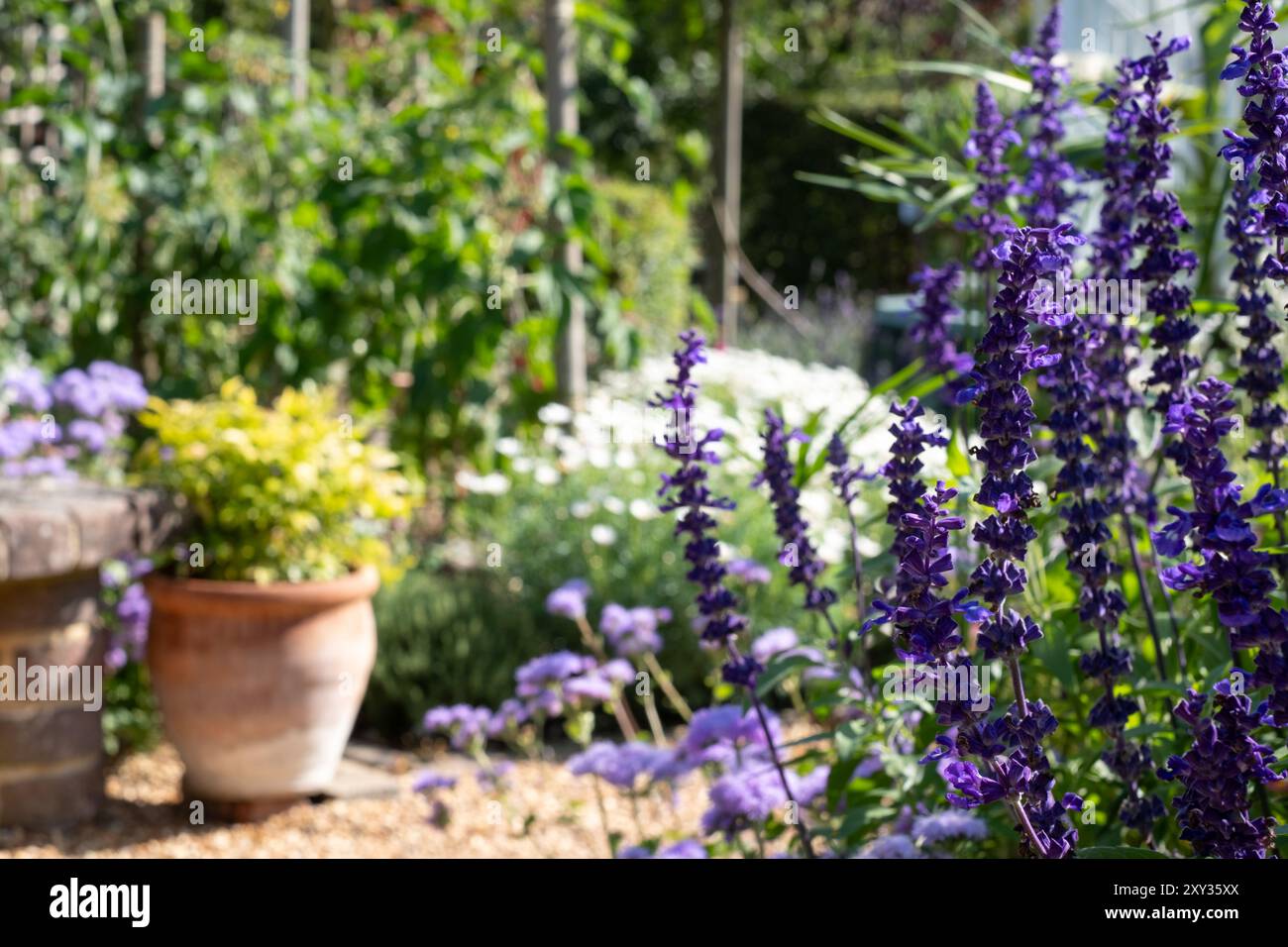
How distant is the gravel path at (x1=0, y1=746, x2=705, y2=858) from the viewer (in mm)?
3273

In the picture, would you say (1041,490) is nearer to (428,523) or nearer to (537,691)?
(537,691)

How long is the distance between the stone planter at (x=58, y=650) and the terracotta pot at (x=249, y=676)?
0.17 m

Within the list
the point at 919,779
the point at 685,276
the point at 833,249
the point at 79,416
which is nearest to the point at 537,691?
the point at 919,779

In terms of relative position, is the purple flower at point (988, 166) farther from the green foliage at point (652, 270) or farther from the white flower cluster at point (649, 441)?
the green foliage at point (652, 270)

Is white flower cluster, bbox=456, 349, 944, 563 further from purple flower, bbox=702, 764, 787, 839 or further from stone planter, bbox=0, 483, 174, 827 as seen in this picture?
purple flower, bbox=702, 764, 787, 839

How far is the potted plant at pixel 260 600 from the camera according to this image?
3.37 m

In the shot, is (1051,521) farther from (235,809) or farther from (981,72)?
(235,809)

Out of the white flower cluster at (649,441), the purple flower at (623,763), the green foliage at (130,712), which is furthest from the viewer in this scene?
the white flower cluster at (649,441)

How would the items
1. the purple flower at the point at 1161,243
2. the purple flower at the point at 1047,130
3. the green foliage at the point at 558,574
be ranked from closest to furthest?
the purple flower at the point at 1161,243 → the purple flower at the point at 1047,130 → the green foliage at the point at 558,574

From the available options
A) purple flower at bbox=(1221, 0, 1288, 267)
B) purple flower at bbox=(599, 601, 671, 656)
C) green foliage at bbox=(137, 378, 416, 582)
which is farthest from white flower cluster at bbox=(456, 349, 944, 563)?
purple flower at bbox=(1221, 0, 1288, 267)

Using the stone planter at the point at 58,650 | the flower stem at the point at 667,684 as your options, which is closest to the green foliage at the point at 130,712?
the stone planter at the point at 58,650

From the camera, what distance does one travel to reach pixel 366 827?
3.46m

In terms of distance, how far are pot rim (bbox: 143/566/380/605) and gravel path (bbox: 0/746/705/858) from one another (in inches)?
21.8
